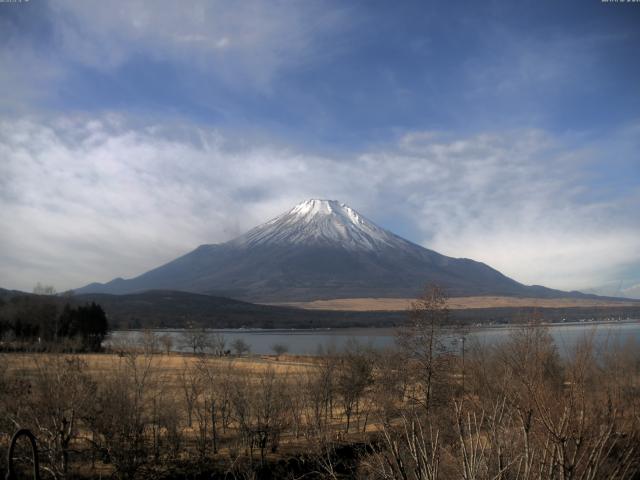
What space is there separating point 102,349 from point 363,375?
48.7 metres

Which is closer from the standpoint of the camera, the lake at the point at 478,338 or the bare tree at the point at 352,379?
the lake at the point at 478,338

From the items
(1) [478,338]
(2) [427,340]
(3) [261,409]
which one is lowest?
(3) [261,409]

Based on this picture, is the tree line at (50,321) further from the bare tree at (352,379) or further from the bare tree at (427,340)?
the bare tree at (427,340)

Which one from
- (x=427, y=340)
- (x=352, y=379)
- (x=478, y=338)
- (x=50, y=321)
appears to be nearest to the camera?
(x=427, y=340)

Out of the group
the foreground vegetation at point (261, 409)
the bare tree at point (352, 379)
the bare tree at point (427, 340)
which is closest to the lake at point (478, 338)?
the foreground vegetation at point (261, 409)

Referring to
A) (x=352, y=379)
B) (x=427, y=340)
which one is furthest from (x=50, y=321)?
(x=427, y=340)

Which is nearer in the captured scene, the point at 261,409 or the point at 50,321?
the point at 261,409

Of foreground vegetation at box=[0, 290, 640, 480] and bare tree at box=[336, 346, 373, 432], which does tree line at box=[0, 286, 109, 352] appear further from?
foreground vegetation at box=[0, 290, 640, 480]

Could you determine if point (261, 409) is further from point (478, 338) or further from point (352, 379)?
point (478, 338)

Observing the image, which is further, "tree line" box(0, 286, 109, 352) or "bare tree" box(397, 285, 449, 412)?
"tree line" box(0, 286, 109, 352)

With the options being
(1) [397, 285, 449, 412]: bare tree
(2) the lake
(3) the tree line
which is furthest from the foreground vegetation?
(3) the tree line

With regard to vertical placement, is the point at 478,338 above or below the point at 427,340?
below

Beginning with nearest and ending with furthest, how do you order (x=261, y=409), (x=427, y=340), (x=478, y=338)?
(x=261, y=409) → (x=427, y=340) → (x=478, y=338)

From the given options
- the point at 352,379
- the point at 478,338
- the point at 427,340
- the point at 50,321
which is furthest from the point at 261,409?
the point at 50,321
